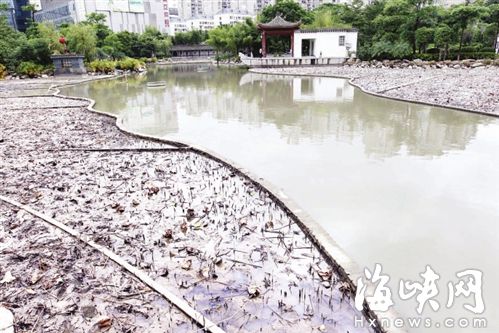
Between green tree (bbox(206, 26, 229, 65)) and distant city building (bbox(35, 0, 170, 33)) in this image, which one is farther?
distant city building (bbox(35, 0, 170, 33))

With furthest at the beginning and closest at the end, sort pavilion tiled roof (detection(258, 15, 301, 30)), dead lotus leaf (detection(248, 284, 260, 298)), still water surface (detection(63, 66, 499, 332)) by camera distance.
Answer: pavilion tiled roof (detection(258, 15, 301, 30)), still water surface (detection(63, 66, 499, 332)), dead lotus leaf (detection(248, 284, 260, 298))

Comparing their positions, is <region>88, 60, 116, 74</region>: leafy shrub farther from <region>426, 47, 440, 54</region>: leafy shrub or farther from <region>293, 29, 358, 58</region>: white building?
<region>426, 47, 440, 54</region>: leafy shrub

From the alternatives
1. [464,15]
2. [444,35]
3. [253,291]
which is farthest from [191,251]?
[464,15]

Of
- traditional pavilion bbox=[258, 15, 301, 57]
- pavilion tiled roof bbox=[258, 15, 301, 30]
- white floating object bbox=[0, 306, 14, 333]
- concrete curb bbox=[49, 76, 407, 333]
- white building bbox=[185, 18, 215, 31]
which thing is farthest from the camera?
white building bbox=[185, 18, 215, 31]

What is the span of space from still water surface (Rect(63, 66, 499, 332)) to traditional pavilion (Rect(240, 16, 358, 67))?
779 inches

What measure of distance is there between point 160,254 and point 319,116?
7088 mm

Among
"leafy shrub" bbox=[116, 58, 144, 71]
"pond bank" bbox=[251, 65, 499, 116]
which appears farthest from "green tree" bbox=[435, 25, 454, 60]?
"leafy shrub" bbox=[116, 58, 144, 71]

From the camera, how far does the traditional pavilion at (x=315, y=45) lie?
29.5 meters

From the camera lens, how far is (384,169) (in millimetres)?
5273

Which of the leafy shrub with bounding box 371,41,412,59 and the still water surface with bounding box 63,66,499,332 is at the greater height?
the leafy shrub with bounding box 371,41,412,59

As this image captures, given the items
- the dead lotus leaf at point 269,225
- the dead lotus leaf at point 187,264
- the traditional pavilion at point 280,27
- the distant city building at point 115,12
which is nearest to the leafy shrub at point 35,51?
the traditional pavilion at point 280,27

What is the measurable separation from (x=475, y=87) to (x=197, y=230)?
43.3ft

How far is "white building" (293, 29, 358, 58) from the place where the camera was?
2945 cm

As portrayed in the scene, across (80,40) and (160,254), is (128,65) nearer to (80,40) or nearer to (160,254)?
(80,40)
